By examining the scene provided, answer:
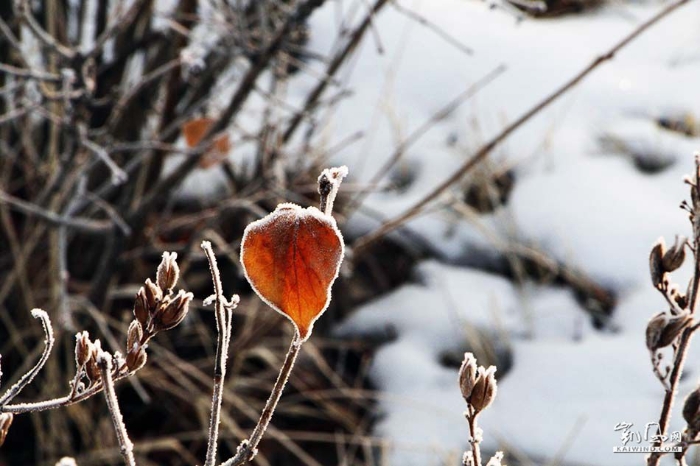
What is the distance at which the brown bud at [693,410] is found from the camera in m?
0.56

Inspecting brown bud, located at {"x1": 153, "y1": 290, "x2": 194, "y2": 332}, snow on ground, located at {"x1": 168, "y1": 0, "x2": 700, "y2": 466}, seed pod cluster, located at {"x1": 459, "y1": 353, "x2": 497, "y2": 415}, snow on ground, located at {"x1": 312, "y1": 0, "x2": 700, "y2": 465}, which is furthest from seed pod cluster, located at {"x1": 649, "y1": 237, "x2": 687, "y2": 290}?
snow on ground, located at {"x1": 312, "y1": 0, "x2": 700, "y2": 465}

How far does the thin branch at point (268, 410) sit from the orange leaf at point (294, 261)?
17mm

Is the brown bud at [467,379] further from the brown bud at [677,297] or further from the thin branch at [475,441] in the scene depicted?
the brown bud at [677,297]

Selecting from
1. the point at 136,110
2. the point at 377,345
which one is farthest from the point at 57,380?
the point at 377,345

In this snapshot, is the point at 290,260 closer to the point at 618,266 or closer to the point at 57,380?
the point at 57,380

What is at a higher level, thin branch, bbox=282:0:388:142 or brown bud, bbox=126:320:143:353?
thin branch, bbox=282:0:388:142

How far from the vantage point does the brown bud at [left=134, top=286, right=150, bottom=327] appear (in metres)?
0.57

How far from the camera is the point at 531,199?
2.50 metres

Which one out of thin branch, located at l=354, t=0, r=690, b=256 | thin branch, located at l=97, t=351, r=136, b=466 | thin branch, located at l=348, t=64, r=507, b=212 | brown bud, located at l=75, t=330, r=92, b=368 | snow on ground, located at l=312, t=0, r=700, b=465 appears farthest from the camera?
snow on ground, located at l=312, t=0, r=700, b=465

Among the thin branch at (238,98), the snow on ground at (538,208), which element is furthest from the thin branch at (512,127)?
the snow on ground at (538,208)

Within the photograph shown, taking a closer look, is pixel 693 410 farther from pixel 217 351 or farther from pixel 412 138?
pixel 412 138

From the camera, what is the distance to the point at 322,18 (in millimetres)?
3148

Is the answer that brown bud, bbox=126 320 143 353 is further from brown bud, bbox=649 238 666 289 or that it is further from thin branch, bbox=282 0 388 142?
thin branch, bbox=282 0 388 142

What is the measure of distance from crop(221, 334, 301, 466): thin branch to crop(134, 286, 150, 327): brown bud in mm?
121
